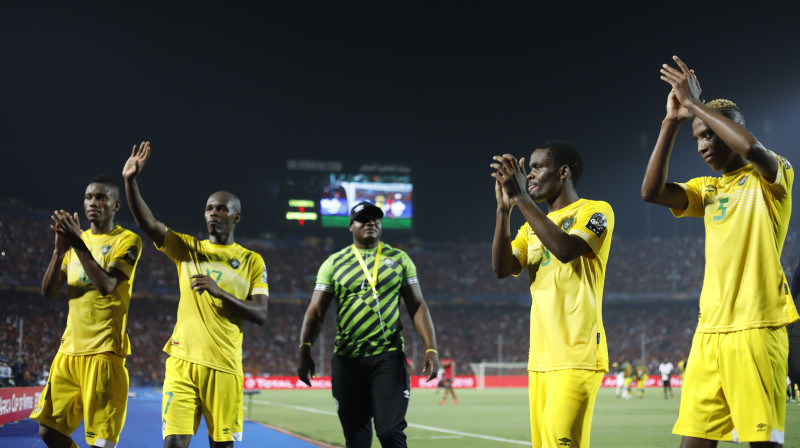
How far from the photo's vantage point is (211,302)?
21.7ft

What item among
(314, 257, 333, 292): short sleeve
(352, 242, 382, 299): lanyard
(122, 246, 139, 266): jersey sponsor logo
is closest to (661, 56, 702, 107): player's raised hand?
(352, 242, 382, 299): lanyard

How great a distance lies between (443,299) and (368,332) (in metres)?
56.3

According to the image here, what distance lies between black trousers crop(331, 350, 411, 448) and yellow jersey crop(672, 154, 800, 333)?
8.29 ft

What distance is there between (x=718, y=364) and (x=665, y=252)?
215 ft

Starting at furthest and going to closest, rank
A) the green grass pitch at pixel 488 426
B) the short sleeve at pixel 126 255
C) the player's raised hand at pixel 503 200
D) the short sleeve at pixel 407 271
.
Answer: the green grass pitch at pixel 488 426 < the short sleeve at pixel 126 255 < the short sleeve at pixel 407 271 < the player's raised hand at pixel 503 200

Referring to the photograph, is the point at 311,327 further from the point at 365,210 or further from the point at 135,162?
the point at 135,162

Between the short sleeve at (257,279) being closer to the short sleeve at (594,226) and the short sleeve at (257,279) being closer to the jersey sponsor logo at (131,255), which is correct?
the jersey sponsor logo at (131,255)

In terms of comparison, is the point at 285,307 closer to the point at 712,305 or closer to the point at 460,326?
the point at 460,326

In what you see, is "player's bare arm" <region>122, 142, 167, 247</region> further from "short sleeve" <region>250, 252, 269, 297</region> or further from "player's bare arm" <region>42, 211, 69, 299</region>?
"short sleeve" <region>250, 252, 269, 297</region>

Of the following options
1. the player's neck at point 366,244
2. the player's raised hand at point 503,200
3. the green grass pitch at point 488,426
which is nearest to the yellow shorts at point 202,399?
the player's neck at point 366,244

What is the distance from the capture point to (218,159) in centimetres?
6041

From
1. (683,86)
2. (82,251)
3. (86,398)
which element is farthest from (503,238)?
(86,398)

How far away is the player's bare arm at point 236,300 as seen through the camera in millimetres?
6172

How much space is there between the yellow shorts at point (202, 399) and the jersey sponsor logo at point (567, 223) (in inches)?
128
